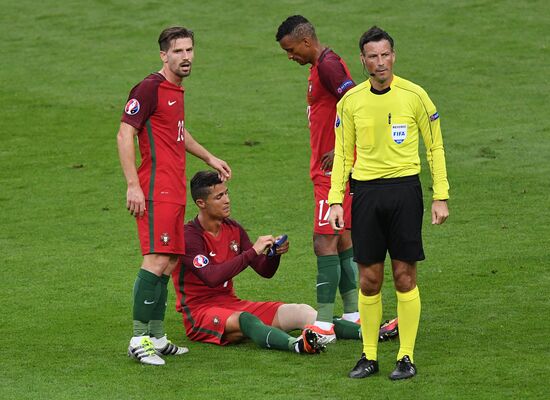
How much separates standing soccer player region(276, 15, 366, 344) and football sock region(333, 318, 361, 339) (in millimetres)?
110

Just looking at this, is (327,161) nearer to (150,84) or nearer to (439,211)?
(150,84)

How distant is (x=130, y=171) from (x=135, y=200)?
0.67ft

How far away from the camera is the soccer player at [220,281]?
8.95 m

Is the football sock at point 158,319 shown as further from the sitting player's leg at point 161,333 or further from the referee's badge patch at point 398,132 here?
the referee's badge patch at point 398,132

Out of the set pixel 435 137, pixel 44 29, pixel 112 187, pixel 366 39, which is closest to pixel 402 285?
pixel 435 137

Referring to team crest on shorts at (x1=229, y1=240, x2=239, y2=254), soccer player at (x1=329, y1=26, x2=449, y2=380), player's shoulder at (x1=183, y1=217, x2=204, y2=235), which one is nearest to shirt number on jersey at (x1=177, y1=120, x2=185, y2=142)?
player's shoulder at (x1=183, y1=217, x2=204, y2=235)

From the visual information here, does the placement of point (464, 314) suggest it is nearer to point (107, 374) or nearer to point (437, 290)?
point (437, 290)

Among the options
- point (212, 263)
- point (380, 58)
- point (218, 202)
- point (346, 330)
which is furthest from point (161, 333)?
point (380, 58)

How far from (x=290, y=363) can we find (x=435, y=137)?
72.7 inches

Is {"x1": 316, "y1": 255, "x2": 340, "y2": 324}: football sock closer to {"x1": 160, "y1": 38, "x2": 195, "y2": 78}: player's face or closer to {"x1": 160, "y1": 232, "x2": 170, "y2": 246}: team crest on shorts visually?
{"x1": 160, "y1": 232, "x2": 170, "y2": 246}: team crest on shorts

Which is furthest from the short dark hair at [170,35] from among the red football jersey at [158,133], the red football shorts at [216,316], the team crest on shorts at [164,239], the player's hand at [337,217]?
the red football shorts at [216,316]

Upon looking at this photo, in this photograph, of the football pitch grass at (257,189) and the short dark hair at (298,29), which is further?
the short dark hair at (298,29)

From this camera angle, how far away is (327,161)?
30.3ft

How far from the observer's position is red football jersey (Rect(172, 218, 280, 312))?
8939 millimetres
